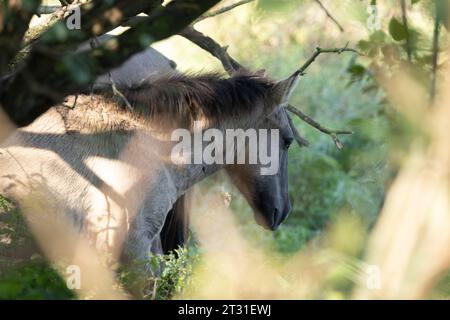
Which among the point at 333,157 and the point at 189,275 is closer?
the point at 189,275

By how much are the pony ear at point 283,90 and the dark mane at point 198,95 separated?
0.09m

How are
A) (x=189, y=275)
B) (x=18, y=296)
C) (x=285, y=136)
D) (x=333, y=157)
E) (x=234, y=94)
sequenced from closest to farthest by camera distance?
1. (x=18, y=296)
2. (x=189, y=275)
3. (x=234, y=94)
4. (x=285, y=136)
5. (x=333, y=157)

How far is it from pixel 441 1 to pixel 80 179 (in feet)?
11.0

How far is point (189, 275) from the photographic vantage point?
4496mm

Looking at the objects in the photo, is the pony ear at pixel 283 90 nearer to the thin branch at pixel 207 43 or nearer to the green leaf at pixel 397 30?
the thin branch at pixel 207 43

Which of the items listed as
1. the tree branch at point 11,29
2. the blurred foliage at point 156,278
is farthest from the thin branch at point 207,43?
the tree branch at point 11,29

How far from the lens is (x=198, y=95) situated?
18.8 feet

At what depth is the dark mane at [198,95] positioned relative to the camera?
18.3 feet

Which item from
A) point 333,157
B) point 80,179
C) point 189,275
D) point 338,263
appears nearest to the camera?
point 338,263

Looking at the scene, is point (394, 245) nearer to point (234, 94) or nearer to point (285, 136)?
point (234, 94)

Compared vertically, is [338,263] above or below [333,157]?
above

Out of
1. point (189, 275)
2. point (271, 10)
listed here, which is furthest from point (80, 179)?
point (271, 10)

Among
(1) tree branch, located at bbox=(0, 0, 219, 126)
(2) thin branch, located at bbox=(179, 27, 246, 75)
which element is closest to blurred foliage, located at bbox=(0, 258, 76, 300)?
(1) tree branch, located at bbox=(0, 0, 219, 126)

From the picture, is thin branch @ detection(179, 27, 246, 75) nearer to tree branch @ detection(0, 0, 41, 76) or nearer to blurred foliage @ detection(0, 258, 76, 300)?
blurred foliage @ detection(0, 258, 76, 300)
